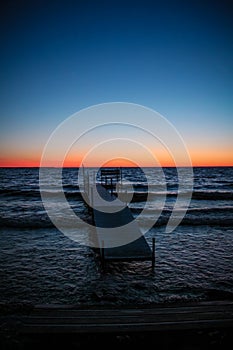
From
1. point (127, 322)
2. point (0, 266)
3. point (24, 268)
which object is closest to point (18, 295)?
point (24, 268)

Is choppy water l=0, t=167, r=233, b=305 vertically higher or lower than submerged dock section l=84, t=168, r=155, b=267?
lower

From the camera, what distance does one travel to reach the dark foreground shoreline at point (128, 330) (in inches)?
173

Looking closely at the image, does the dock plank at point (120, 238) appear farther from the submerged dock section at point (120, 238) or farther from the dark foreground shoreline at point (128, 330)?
the dark foreground shoreline at point (128, 330)

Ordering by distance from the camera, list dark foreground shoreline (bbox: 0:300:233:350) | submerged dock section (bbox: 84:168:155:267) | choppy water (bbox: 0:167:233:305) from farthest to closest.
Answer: submerged dock section (bbox: 84:168:155:267)
choppy water (bbox: 0:167:233:305)
dark foreground shoreline (bbox: 0:300:233:350)

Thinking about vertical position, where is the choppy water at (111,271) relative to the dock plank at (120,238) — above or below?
below

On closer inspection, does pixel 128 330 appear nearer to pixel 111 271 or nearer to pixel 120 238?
pixel 111 271

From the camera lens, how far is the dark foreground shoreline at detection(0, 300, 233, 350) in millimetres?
4391

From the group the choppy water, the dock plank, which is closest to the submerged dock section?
the dock plank

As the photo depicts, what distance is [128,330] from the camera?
445cm

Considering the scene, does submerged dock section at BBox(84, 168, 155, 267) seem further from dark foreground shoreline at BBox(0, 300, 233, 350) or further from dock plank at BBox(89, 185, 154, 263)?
dark foreground shoreline at BBox(0, 300, 233, 350)

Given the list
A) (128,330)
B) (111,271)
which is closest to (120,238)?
(111,271)

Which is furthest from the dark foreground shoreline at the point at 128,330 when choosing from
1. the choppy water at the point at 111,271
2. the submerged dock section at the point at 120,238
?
the submerged dock section at the point at 120,238

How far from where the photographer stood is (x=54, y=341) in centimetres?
438

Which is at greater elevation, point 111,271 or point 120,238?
point 120,238
